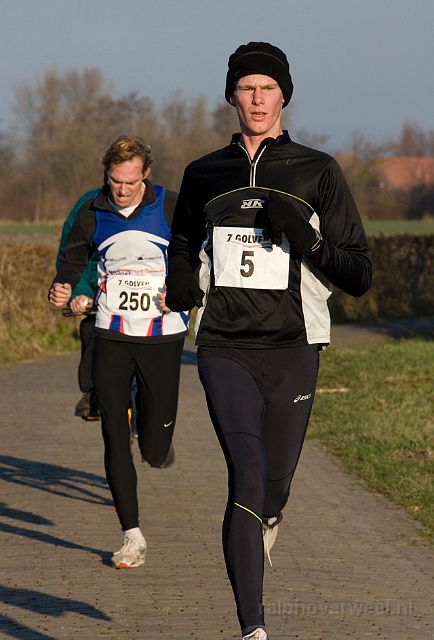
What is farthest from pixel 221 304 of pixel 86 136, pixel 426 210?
pixel 426 210

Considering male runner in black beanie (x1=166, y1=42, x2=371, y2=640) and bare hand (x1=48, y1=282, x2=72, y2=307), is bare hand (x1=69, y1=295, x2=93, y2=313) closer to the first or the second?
bare hand (x1=48, y1=282, x2=72, y2=307)

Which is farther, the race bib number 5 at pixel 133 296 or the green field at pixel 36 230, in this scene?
the green field at pixel 36 230

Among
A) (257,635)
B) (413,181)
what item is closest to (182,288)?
(257,635)

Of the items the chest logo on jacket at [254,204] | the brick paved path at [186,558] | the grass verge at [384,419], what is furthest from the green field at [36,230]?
the chest logo on jacket at [254,204]

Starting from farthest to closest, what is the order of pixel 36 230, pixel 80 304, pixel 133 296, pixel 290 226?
pixel 36 230
pixel 80 304
pixel 133 296
pixel 290 226

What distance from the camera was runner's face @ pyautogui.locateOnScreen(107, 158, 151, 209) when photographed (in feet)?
19.5

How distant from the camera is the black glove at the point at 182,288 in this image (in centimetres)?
413

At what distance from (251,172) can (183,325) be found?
81.7 inches

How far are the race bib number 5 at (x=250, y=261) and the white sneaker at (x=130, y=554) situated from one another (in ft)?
6.42

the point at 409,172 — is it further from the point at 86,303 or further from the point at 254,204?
the point at 254,204

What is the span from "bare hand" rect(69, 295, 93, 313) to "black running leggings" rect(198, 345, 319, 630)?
233cm

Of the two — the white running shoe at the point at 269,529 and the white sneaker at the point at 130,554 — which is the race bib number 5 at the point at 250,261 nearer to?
the white running shoe at the point at 269,529

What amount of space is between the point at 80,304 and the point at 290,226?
2777mm

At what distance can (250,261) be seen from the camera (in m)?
4.09
